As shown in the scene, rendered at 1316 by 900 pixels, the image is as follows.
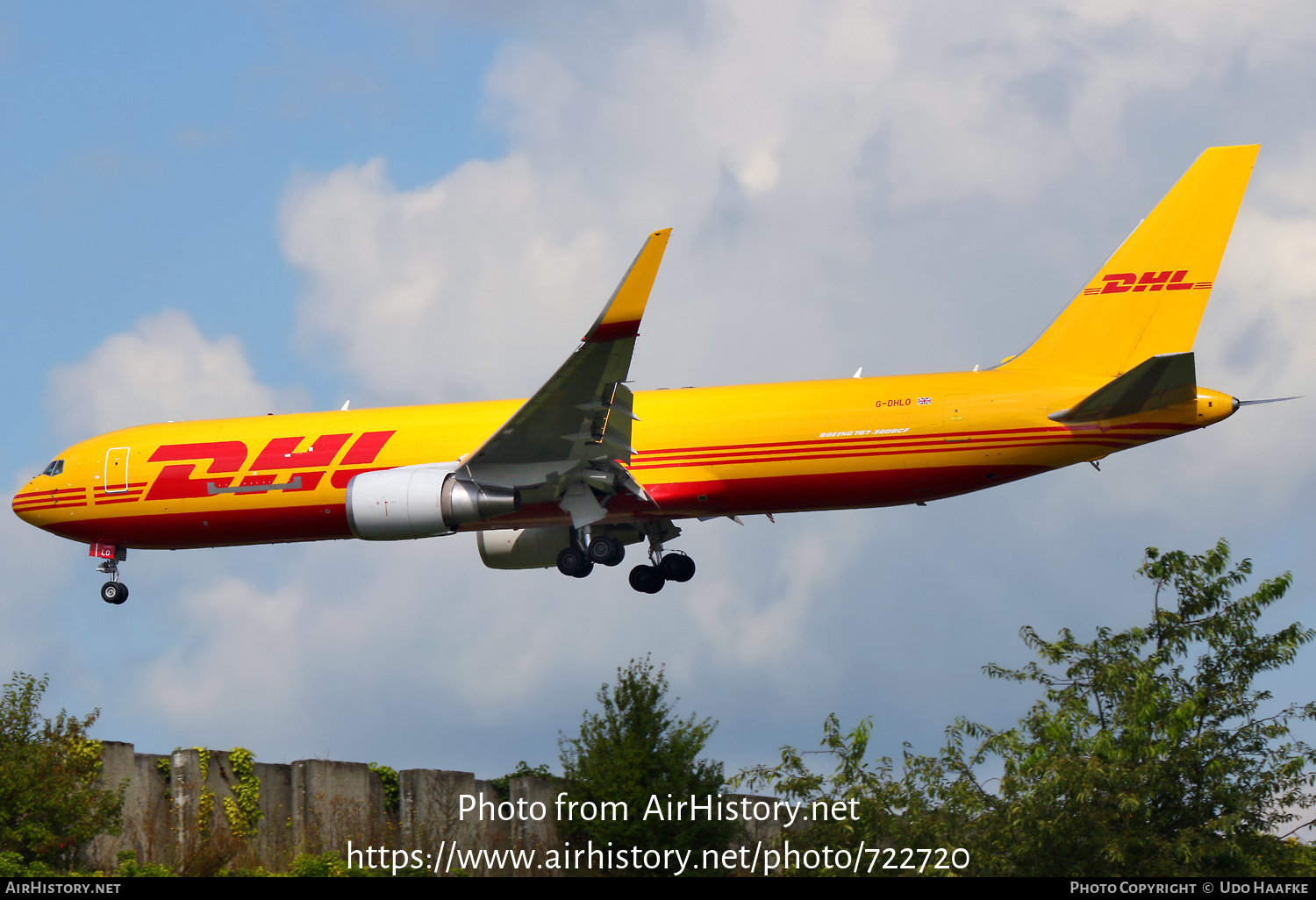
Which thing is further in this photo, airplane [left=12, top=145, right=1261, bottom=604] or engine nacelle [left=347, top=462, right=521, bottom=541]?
engine nacelle [left=347, top=462, right=521, bottom=541]

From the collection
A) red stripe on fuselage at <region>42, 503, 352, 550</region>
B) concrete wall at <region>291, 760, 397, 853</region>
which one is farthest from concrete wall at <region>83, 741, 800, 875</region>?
red stripe on fuselage at <region>42, 503, 352, 550</region>

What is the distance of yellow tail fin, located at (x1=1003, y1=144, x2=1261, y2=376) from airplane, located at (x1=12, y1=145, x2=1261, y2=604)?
0.04m

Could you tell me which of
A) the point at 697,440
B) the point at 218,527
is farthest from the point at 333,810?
the point at 697,440

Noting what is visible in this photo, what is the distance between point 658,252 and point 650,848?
16.2 metres

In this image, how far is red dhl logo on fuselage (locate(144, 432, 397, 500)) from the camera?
31.4m

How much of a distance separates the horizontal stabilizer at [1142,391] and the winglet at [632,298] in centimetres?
784

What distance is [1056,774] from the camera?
24.7 metres

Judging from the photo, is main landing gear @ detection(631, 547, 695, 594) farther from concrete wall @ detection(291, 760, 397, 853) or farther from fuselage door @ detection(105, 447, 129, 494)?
fuselage door @ detection(105, 447, 129, 494)

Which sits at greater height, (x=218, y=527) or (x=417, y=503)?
(x=218, y=527)

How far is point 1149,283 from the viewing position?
98.3 feet

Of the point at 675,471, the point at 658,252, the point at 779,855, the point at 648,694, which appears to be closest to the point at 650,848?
the point at 648,694

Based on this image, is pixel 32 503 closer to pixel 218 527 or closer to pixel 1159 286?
pixel 218 527

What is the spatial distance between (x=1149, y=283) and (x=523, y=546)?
14.0m

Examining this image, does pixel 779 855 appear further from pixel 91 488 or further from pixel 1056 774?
pixel 91 488
